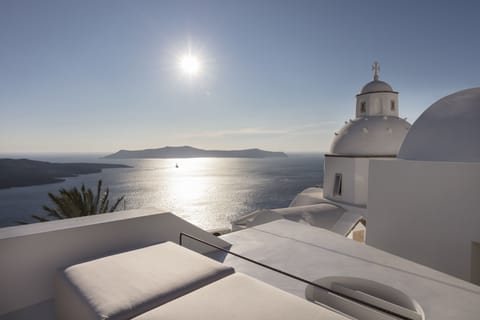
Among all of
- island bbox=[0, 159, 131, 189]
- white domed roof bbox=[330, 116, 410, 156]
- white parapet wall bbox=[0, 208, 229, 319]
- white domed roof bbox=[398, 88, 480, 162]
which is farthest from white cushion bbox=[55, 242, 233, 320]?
island bbox=[0, 159, 131, 189]

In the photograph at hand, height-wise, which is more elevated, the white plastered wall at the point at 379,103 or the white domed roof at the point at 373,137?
the white plastered wall at the point at 379,103

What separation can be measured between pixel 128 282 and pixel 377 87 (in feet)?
74.1

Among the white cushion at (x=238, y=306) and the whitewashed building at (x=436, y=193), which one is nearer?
the white cushion at (x=238, y=306)

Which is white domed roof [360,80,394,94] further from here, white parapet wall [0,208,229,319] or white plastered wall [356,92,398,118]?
white parapet wall [0,208,229,319]

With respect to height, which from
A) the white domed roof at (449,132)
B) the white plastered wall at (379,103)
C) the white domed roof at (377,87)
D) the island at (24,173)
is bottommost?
the island at (24,173)

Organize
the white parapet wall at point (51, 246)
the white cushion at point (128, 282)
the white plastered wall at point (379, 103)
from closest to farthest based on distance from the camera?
1. the white cushion at point (128, 282)
2. the white parapet wall at point (51, 246)
3. the white plastered wall at point (379, 103)

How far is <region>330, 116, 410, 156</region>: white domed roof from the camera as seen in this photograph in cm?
1847

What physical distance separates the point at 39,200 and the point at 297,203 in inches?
2293

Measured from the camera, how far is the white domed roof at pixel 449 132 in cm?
678

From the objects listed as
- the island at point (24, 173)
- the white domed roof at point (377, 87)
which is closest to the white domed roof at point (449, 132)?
the white domed roof at point (377, 87)

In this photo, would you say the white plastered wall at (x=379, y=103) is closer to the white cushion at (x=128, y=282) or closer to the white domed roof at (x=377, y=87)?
the white domed roof at (x=377, y=87)

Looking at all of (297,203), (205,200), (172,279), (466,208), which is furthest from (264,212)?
(205,200)

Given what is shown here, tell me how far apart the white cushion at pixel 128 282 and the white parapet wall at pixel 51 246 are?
26.9 inches

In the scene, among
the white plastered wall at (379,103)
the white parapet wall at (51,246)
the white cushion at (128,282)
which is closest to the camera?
the white cushion at (128,282)
